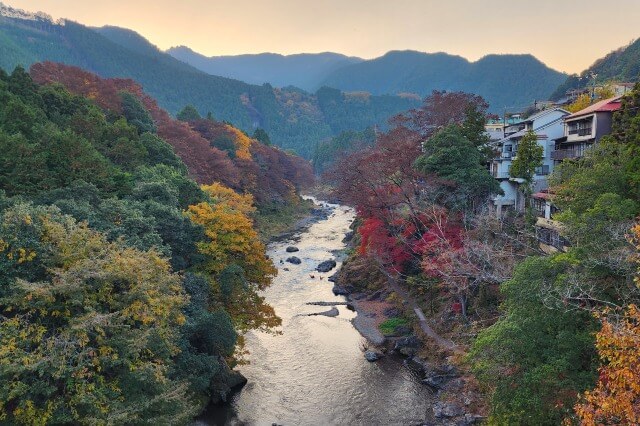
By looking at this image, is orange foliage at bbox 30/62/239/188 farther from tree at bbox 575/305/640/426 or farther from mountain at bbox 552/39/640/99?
mountain at bbox 552/39/640/99

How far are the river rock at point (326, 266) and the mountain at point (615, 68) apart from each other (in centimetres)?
5191

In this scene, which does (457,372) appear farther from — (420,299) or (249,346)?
(249,346)

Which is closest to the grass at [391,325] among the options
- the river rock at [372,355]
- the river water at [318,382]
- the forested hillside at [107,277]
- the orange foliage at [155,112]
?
the river water at [318,382]

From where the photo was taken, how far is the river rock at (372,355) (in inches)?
949

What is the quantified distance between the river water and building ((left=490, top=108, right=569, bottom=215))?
1474 cm

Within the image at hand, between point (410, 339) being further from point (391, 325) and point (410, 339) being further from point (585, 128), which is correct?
point (585, 128)

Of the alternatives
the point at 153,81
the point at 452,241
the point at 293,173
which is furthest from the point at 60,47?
the point at 452,241

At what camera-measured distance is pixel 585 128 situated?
2855cm

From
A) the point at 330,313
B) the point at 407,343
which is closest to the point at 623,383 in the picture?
the point at 407,343

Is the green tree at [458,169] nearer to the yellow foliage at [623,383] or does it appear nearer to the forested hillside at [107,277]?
the forested hillside at [107,277]

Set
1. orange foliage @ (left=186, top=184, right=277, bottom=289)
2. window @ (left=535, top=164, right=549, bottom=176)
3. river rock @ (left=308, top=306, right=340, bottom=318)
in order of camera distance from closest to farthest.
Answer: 1. orange foliage @ (left=186, top=184, right=277, bottom=289)
2. river rock @ (left=308, top=306, right=340, bottom=318)
3. window @ (left=535, top=164, right=549, bottom=176)


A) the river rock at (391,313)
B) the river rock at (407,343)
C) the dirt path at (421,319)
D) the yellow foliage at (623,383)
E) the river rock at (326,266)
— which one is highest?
the yellow foliage at (623,383)

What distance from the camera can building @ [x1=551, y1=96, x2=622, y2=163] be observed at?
26.9 metres

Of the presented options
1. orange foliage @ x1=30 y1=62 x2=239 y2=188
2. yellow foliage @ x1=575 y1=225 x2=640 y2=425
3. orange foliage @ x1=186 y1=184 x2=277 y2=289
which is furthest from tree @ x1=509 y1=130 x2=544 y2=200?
orange foliage @ x1=30 y1=62 x2=239 y2=188
